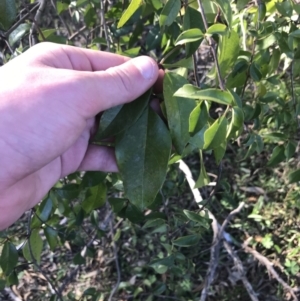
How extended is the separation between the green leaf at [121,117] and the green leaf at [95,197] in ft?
0.97

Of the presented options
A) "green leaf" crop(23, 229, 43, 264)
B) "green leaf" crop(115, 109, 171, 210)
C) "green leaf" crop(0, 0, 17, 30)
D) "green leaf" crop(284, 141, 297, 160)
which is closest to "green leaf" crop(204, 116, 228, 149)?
"green leaf" crop(115, 109, 171, 210)

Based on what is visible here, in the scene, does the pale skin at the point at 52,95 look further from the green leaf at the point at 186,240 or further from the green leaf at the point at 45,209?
the green leaf at the point at 186,240

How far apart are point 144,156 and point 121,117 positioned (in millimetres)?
81

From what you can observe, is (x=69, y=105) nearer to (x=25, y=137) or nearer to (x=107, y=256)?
(x=25, y=137)

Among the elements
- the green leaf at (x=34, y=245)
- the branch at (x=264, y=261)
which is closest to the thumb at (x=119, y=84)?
the green leaf at (x=34, y=245)

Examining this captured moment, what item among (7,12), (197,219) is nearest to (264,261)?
(197,219)

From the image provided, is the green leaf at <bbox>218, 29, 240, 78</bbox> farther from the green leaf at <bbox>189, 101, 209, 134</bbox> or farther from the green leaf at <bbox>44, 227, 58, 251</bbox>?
the green leaf at <bbox>44, 227, 58, 251</bbox>

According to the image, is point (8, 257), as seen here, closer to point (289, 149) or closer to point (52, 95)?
point (52, 95)

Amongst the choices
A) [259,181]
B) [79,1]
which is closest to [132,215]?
[79,1]

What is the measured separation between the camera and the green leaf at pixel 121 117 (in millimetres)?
797

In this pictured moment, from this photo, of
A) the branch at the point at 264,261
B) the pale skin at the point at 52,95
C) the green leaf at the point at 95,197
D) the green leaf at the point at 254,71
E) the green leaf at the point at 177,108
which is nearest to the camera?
the green leaf at the point at 177,108

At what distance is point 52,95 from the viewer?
0.84 metres

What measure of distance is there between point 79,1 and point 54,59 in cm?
39

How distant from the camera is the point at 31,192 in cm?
108
